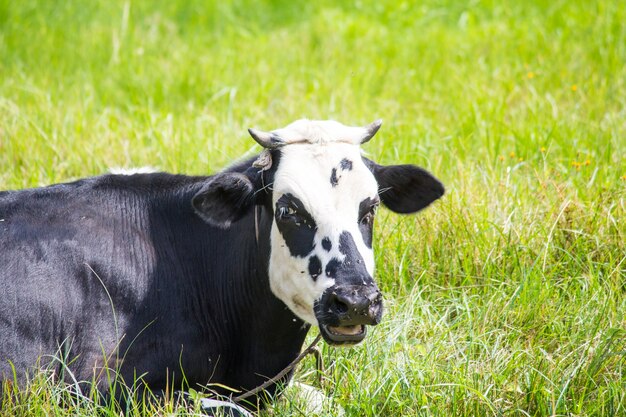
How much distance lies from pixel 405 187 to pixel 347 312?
1.12m

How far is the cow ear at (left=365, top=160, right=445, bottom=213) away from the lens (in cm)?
512

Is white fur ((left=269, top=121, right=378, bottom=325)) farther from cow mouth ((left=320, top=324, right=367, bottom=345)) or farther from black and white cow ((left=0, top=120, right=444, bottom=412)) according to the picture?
cow mouth ((left=320, top=324, right=367, bottom=345))

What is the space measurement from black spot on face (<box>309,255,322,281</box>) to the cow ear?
2.27 feet

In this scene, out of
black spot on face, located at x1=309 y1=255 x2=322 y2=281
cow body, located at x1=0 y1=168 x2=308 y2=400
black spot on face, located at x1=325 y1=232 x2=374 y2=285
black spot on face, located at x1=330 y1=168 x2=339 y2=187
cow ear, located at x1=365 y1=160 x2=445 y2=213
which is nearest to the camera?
black spot on face, located at x1=325 y1=232 x2=374 y2=285

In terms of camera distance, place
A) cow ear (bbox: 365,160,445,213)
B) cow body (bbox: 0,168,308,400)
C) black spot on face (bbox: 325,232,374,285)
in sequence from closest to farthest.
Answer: black spot on face (bbox: 325,232,374,285) → cow body (bbox: 0,168,308,400) → cow ear (bbox: 365,160,445,213)

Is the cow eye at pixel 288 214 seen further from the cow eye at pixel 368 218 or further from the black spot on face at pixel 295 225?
the cow eye at pixel 368 218

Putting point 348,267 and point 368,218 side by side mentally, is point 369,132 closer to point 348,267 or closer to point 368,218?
point 368,218

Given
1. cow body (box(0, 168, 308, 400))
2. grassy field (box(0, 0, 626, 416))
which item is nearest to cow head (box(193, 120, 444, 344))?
cow body (box(0, 168, 308, 400))

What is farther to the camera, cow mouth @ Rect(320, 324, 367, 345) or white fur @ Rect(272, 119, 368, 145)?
white fur @ Rect(272, 119, 368, 145)

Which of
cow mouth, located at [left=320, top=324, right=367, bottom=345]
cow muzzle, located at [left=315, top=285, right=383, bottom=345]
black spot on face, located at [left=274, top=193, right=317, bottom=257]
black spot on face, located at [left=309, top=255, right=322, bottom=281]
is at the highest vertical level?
black spot on face, located at [left=274, top=193, right=317, bottom=257]

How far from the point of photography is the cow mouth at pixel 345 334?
14.6ft

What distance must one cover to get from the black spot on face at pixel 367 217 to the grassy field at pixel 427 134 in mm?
720

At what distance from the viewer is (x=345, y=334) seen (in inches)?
175

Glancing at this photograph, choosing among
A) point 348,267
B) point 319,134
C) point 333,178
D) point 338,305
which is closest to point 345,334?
point 338,305
